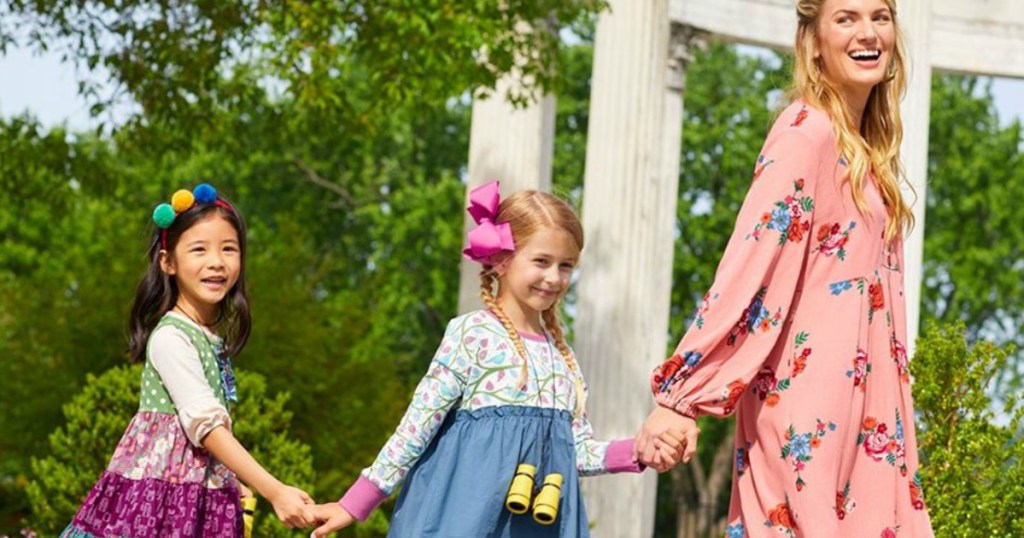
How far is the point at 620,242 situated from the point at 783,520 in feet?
51.3

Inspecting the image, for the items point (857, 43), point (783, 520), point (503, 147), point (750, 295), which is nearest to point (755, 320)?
point (750, 295)

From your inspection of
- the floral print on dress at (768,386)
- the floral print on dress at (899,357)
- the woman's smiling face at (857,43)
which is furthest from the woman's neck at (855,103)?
the floral print on dress at (768,386)

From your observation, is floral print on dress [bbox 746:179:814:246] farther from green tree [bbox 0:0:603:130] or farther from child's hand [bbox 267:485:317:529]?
green tree [bbox 0:0:603:130]

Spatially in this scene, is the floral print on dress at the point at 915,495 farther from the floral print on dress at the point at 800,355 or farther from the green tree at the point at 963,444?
the green tree at the point at 963,444

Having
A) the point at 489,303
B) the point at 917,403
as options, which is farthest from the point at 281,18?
the point at 489,303

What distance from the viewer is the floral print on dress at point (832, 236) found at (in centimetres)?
584

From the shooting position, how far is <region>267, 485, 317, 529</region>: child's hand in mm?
6730

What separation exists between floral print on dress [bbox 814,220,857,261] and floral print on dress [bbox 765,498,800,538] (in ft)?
2.55

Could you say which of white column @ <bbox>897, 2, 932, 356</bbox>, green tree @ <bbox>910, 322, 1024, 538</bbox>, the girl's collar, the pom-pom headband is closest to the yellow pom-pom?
the pom-pom headband

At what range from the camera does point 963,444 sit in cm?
906

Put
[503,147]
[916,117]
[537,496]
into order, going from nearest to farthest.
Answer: [537,496]
[503,147]
[916,117]

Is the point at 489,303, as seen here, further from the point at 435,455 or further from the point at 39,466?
the point at 39,466

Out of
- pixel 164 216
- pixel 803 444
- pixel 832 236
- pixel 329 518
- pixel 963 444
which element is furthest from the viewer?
pixel 963 444

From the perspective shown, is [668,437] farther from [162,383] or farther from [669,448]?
[162,383]
